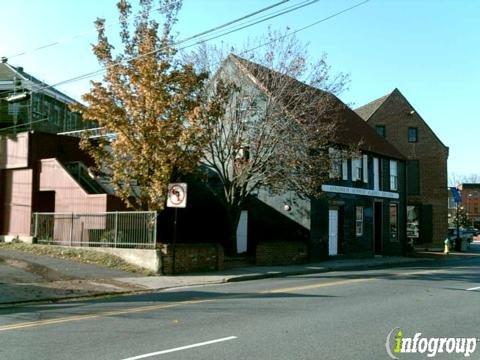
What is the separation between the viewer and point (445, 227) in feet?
142

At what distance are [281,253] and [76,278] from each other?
957 cm

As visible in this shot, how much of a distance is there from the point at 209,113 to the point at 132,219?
184 inches

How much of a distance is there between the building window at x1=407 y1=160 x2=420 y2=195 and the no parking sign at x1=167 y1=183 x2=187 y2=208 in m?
29.6

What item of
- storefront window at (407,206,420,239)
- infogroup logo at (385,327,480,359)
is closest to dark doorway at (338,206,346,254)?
storefront window at (407,206,420,239)

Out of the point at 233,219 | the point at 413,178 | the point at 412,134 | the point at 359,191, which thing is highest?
the point at 412,134

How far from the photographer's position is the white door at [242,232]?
88.0 ft

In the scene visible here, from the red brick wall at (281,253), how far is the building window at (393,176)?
1037 cm

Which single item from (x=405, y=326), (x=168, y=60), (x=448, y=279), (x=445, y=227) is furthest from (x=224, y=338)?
(x=445, y=227)

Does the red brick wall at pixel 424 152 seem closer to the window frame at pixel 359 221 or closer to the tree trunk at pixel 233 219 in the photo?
the window frame at pixel 359 221

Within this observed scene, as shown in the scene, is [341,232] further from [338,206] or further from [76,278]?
[76,278]

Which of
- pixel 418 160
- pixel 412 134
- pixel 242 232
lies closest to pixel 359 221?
pixel 242 232

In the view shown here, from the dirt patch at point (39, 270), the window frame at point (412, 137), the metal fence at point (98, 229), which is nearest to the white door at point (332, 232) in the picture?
the metal fence at point (98, 229)

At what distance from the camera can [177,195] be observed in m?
17.8

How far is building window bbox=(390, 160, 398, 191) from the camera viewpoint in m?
32.3
